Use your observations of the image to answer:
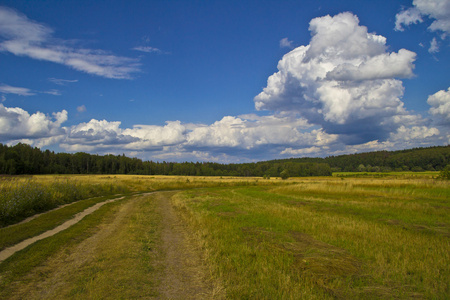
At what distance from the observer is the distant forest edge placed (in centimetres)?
9844

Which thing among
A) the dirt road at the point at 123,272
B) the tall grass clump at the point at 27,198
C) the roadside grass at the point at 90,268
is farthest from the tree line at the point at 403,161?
the roadside grass at the point at 90,268

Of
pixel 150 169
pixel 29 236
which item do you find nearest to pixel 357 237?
pixel 29 236

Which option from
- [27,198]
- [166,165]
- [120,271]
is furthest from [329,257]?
[166,165]

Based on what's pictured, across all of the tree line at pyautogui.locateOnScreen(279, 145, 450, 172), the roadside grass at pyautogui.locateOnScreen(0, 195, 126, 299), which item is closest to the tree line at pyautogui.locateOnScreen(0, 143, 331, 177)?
the tree line at pyautogui.locateOnScreen(279, 145, 450, 172)

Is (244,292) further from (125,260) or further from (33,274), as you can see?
(33,274)

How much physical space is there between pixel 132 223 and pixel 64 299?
29.3 feet

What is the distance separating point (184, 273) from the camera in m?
7.27

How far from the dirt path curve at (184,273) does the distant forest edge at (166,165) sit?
98905 mm

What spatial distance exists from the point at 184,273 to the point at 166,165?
193 meters

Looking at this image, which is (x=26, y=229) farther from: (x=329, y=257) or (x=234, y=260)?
(x=329, y=257)

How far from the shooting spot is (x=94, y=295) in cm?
558

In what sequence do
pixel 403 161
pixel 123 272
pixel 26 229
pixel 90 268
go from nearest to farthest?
pixel 123 272
pixel 90 268
pixel 26 229
pixel 403 161

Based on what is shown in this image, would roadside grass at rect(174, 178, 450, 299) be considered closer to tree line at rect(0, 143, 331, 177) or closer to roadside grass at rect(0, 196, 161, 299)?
roadside grass at rect(0, 196, 161, 299)

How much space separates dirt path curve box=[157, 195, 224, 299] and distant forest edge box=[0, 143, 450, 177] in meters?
98.9
